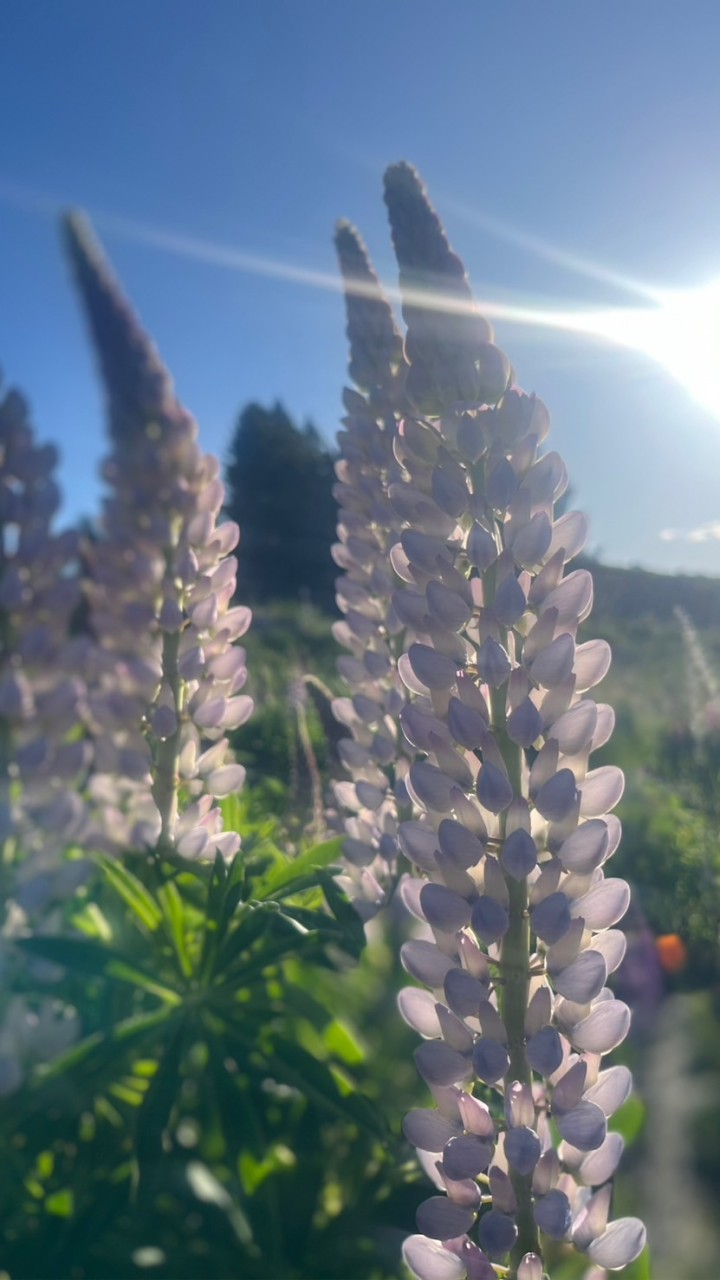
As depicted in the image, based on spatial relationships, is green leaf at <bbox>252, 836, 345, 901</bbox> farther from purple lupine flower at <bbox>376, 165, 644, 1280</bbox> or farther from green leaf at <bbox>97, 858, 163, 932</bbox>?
purple lupine flower at <bbox>376, 165, 644, 1280</bbox>

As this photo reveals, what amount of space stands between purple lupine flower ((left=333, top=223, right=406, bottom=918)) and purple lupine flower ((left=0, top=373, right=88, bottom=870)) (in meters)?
0.41

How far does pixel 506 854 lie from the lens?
63cm

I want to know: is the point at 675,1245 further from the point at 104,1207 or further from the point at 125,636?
the point at 125,636

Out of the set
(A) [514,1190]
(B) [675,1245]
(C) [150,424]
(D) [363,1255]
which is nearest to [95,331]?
(C) [150,424]

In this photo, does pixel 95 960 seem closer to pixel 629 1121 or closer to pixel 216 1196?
pixel 216 1196

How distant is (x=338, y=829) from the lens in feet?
3.97

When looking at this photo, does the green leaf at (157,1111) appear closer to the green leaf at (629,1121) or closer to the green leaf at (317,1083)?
the green leaf at (317,1083)

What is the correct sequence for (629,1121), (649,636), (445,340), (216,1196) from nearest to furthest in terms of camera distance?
(445,340)
(629,1121)
(216,1196)
(649,636)

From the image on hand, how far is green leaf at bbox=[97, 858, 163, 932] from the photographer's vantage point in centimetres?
91

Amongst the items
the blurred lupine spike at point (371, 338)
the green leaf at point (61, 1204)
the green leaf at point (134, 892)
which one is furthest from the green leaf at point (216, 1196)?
the blurred lupine spike at point (371, 338)

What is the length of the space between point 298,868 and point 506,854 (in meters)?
0.42

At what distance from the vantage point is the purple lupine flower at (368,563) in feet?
3.59

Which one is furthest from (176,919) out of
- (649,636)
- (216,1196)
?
(649,636)

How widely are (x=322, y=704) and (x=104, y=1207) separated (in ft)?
2.47
